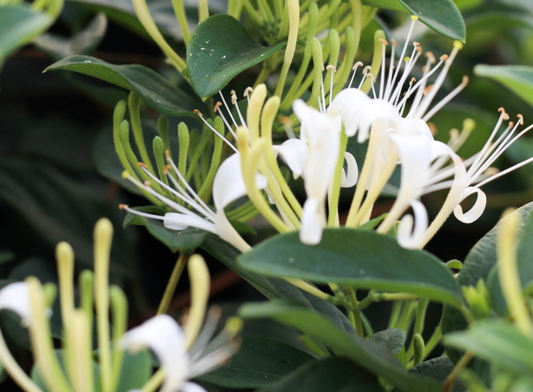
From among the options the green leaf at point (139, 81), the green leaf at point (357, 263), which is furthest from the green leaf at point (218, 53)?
the green leaf at point (357, 263)

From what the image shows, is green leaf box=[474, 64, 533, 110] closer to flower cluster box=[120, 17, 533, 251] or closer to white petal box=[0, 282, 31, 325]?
flower cluster box=[120, 17, 533, 251]

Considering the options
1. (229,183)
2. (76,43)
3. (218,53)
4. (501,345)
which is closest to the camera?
(501,345)

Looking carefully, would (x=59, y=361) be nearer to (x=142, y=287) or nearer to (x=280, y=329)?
(x=280, y=329)

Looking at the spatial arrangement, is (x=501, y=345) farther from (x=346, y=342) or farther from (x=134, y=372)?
(x=134, y=372)

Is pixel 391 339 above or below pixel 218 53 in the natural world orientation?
below

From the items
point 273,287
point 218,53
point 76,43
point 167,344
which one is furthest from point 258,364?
point 76,43

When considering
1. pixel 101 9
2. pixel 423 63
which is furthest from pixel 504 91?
pixel 101 9
